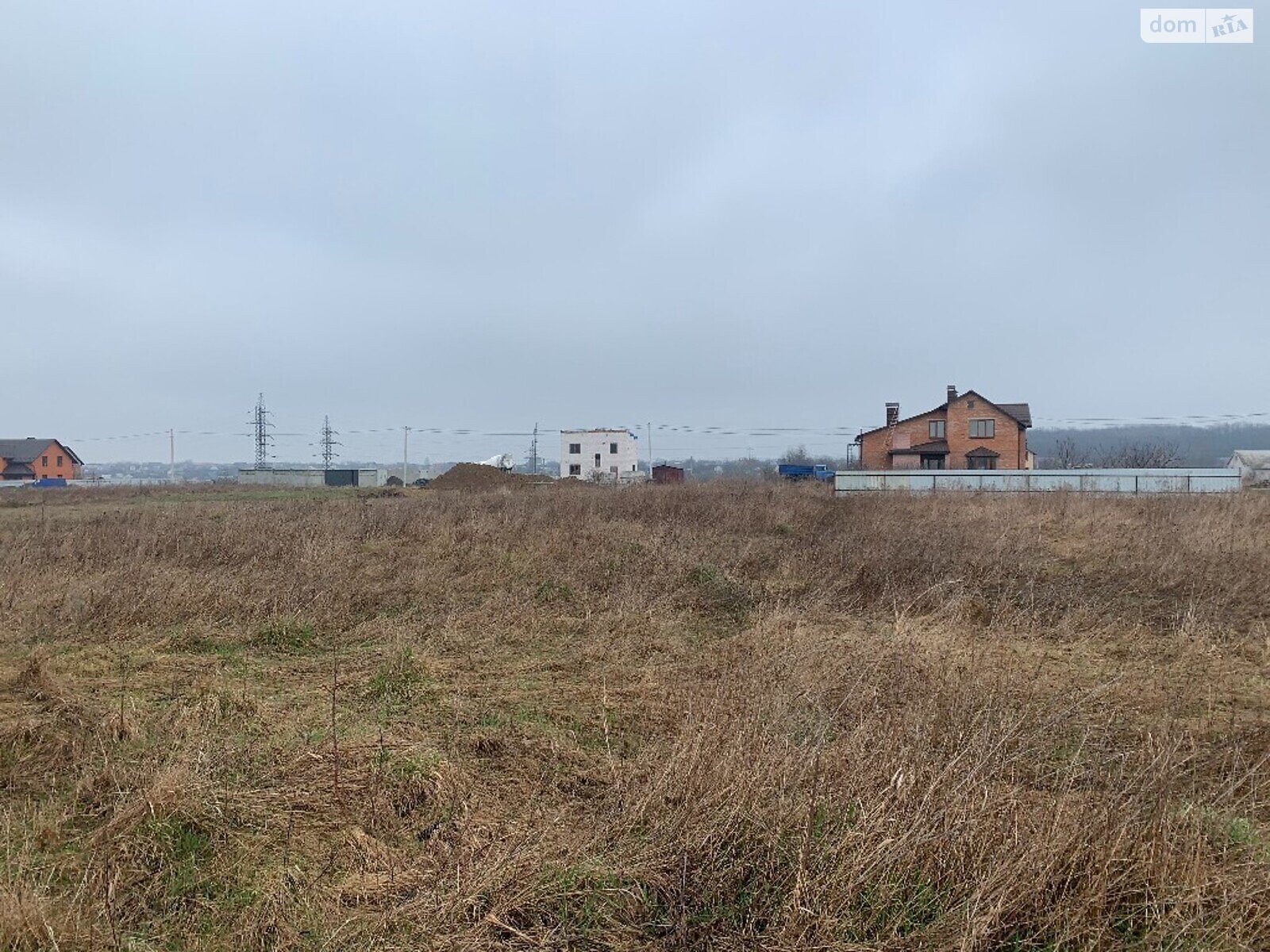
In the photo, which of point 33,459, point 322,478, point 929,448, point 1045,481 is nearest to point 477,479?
point 1045,481

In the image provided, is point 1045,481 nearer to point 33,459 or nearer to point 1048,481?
point 1048,481

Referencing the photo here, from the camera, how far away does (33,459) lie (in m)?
72.2

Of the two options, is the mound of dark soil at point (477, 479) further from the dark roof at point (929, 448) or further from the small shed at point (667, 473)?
the dark roof at point (929, 448)

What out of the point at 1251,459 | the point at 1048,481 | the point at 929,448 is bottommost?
the point at 1048,481

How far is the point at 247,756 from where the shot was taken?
424 cm

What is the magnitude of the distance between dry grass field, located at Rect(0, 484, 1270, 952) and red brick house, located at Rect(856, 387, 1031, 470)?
37.4 meters

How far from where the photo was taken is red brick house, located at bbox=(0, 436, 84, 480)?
71375 mm

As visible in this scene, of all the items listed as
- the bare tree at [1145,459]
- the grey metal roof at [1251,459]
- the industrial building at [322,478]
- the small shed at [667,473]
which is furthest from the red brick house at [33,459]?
the grey metal roof at [1251,459]

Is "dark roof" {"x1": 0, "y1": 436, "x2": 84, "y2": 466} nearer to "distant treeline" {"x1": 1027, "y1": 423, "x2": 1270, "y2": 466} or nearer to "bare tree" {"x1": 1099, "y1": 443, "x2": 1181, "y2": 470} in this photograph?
"bare tree" {"x1": 1099, "y1": 443, "x2": 1181, "y2": 470}

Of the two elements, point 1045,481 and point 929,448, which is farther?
point 929,448

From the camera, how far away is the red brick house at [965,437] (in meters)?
44.4

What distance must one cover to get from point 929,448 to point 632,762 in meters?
46.3

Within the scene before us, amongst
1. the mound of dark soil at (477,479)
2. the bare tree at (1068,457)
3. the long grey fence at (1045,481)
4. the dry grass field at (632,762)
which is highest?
the bare tree at (1068,457)

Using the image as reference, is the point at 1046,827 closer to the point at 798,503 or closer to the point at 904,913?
the point at 904,913
